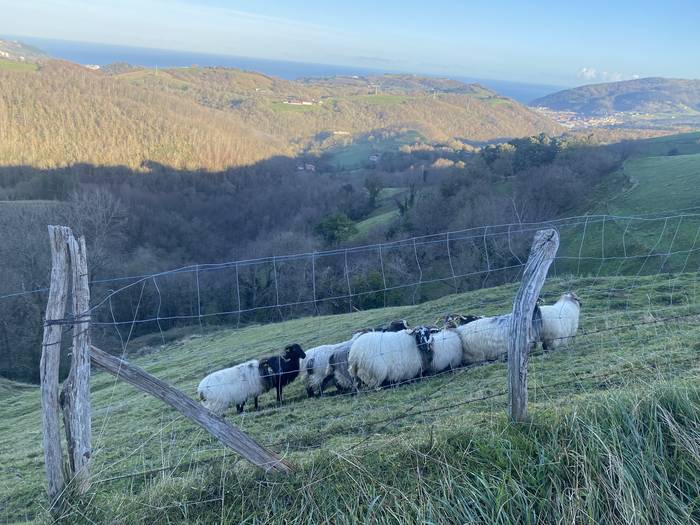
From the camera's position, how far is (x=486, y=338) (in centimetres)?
970

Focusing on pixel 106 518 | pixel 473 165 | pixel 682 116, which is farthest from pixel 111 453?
pixel 682 116

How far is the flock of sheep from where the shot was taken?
944cm

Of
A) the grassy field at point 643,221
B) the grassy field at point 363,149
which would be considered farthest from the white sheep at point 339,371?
the grassy field at point 363,149

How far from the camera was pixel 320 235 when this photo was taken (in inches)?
2141

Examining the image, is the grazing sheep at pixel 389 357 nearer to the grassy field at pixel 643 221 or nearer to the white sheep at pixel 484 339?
the white sheep at pixel 484 339

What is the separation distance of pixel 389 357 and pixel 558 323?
3516 mm

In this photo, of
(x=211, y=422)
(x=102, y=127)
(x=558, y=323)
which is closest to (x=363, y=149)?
(x=102, y=127)

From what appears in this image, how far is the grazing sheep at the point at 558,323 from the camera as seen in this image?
972 cm

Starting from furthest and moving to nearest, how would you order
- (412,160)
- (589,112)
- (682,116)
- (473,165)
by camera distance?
(589,112) < (682,116) < (412,160) < (473,165)

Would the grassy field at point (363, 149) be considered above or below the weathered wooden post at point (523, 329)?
below

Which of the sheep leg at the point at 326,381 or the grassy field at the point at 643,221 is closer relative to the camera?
the sheep leg at the point at 326,381

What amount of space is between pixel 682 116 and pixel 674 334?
177872 mm

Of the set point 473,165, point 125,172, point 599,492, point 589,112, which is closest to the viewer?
point 599,492

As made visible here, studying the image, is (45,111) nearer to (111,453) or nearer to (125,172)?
(125,172)
